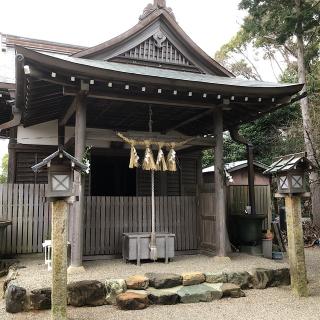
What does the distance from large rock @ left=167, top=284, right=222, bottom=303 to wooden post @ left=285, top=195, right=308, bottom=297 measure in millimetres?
1394

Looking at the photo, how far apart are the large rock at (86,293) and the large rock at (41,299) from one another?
32 cm

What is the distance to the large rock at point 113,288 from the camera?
5.71 meters

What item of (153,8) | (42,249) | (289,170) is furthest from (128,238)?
(153,8)

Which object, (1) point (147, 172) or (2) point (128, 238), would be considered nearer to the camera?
(2) point (128, 238)

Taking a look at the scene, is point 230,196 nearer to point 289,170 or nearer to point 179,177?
point 179,177

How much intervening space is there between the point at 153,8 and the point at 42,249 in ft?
21.8

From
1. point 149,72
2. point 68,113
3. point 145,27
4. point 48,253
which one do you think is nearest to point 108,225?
point 48,253

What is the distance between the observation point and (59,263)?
4.81 meters

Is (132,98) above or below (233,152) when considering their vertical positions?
below

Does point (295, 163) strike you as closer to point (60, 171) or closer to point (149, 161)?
point (149, 161)

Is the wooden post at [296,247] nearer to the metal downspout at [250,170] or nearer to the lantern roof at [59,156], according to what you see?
the metal downspout at [250,170]

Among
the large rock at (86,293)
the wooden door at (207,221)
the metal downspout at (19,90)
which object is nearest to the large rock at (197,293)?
the large rock at (86,293)

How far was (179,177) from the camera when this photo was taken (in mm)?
11438

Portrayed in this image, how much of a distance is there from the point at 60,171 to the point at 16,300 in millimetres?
2079
